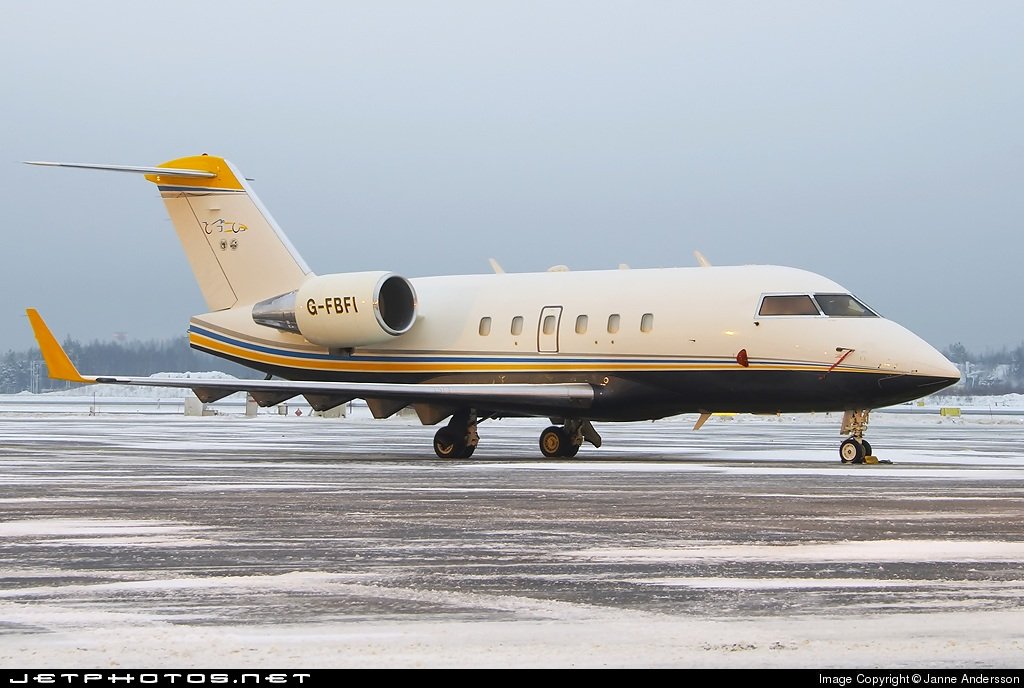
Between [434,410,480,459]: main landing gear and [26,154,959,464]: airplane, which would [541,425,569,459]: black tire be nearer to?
[26,154,959,464]: airplane

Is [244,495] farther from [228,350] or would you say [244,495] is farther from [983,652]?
[228,350]

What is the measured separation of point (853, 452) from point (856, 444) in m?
0.19

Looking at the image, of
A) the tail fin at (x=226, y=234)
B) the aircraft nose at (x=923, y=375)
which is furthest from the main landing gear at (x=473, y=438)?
the aircraft nose at (x=923, y=375)

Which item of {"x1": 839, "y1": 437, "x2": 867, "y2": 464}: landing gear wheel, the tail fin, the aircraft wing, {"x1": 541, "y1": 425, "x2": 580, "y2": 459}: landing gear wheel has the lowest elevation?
{"x1": 839, "y1": 437, "x2": 867, "y2": 464}: landing gear wheel

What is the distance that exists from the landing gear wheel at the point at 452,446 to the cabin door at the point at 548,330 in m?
2.13

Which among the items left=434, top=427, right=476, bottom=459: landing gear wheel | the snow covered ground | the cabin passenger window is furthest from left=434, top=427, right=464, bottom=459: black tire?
the snow covered ground

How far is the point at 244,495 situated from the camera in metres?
15.8

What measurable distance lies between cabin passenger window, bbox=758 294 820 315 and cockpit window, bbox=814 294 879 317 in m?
0.16

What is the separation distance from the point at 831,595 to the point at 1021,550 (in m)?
2.92

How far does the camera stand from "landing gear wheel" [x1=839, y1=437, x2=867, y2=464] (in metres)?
23.2

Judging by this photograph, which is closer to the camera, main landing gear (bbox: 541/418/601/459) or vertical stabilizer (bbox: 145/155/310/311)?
main landing gear (bbox: 541/418/601/459)

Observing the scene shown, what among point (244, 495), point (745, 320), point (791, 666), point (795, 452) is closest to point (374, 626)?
point (791, 666)

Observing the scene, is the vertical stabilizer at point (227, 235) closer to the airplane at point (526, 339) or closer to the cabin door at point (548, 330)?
the airplane at point (526, 339)

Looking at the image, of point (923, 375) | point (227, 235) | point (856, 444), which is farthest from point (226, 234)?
point (923, 375)
